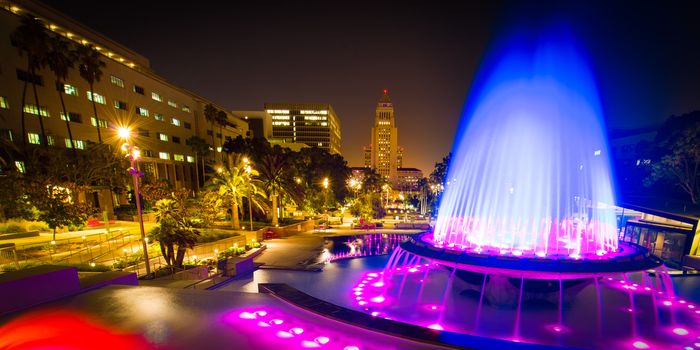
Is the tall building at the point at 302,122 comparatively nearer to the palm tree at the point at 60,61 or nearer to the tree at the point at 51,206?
the palm tree at the point at 60,61

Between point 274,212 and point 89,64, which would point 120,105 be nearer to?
point 89,64

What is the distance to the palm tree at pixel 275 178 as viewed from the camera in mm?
36125

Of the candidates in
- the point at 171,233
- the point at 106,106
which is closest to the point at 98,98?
the point at 106,106

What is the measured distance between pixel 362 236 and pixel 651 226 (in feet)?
86.1

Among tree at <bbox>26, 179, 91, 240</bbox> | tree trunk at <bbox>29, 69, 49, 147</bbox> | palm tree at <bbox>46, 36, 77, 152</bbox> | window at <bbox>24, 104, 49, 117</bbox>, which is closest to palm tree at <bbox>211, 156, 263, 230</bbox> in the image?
tree at <bbox>26, 179, 91, 240</bbox>

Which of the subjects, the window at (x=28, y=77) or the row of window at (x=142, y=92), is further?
the row of window at (x=142, y=92)

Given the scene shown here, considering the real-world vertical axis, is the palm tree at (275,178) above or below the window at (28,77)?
below

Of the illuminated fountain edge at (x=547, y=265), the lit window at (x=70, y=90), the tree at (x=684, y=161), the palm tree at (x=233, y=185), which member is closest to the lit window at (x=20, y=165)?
the lit window at (x=70, y=90)

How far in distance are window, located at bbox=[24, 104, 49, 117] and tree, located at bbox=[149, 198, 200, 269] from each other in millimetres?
34493

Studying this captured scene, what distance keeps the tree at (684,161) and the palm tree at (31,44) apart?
68.5 metres

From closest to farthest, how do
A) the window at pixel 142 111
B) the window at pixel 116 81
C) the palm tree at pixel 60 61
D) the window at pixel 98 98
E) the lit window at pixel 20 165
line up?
the lit window at pixel 20 165 < the palm tree at pixel 60 61 < the window at pixel 98 98 < the window at pixel 116 81 < the window at pixel 142 111

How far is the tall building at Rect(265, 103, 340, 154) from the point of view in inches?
6334

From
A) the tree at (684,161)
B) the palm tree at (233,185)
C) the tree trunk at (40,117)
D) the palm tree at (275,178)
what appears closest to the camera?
the tree at (684,161)

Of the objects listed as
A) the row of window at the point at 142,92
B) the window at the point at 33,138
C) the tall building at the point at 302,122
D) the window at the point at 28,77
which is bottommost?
the window at the point at 33,138
